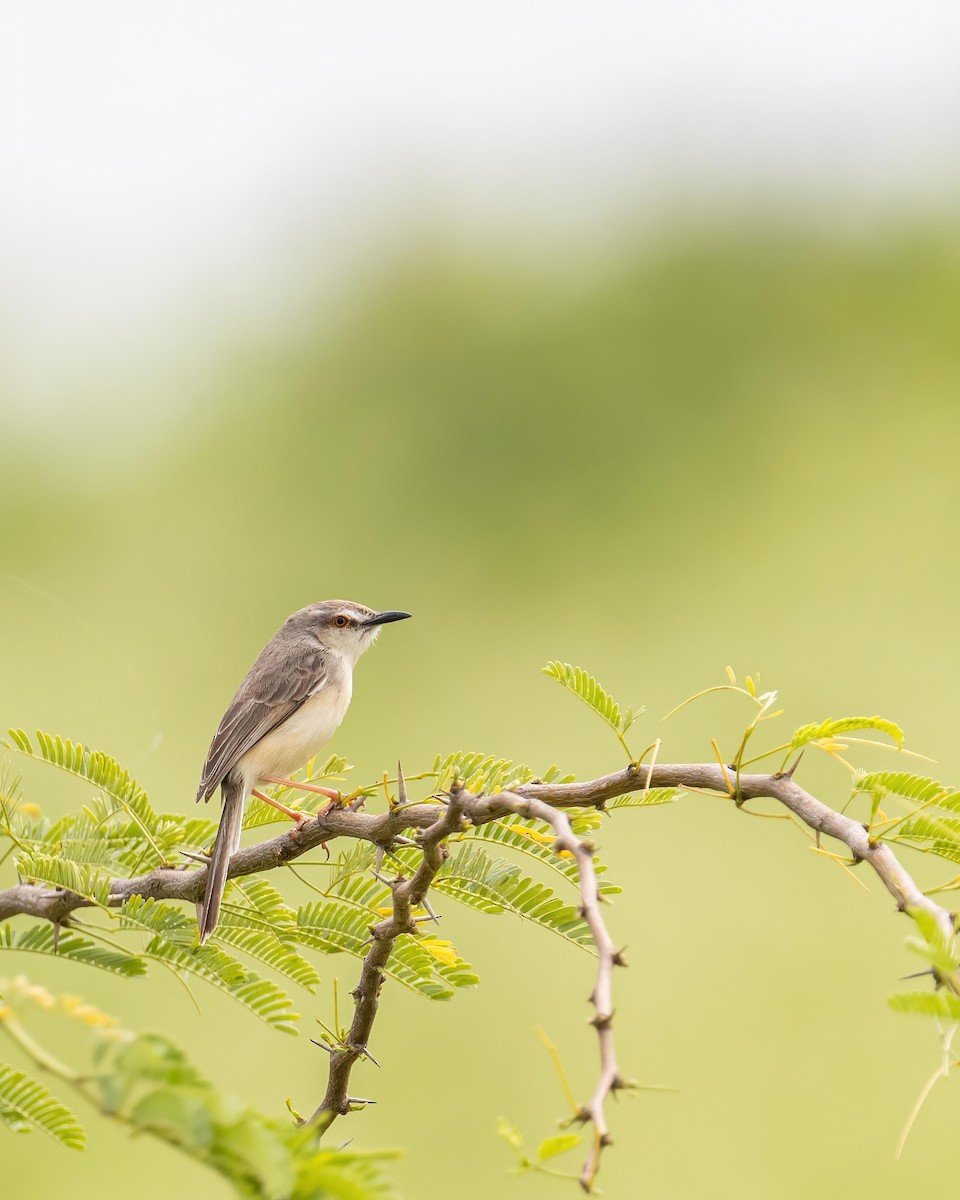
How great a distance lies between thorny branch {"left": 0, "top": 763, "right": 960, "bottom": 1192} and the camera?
1.64 m

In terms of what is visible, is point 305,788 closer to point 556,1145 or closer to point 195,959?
point 195,959

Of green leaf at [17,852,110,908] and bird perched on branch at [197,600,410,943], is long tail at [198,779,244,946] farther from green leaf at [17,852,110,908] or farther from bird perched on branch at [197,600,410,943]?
bird perched on branch at [197,600,410,943]

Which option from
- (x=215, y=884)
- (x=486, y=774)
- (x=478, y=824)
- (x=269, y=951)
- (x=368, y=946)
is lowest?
(x=269, y=951)

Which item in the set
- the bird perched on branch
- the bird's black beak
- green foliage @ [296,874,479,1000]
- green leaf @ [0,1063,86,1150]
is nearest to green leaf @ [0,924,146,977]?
green leaf @ [0,1063,86,1150]

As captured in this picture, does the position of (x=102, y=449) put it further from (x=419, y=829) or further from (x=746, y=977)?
(x=419, y=829)

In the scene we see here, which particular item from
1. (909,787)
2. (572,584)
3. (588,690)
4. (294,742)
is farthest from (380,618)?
(572,584)

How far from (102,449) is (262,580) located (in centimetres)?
472

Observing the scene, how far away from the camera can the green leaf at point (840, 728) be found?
2.43m

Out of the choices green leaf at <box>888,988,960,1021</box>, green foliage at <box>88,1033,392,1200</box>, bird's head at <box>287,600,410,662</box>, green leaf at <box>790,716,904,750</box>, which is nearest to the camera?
green foliage at <box>88,1033,392,1200</box>

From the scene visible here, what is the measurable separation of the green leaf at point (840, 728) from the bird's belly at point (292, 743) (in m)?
2.81

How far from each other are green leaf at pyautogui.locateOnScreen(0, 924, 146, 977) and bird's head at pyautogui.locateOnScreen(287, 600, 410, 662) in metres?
2.99

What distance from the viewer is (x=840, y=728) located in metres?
2.53

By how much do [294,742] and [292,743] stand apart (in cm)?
1

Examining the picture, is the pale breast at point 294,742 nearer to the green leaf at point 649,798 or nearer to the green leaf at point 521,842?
the green leaf at point 521,842
